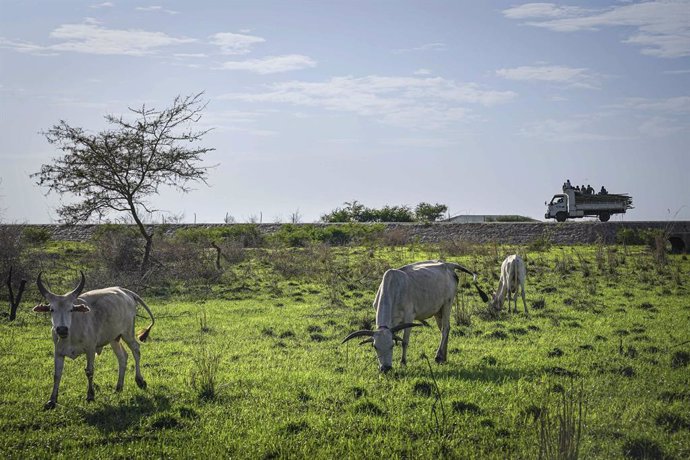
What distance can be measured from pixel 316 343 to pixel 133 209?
16674 millimetres

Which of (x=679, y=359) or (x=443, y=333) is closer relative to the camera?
(x=679, y=359)

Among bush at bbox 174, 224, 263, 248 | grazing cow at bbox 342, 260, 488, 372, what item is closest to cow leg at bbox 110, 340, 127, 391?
grazing cow at bbox 342, 260, 488, 372

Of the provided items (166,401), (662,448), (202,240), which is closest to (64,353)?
(166,401)

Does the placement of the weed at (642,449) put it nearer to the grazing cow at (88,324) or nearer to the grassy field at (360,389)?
the grassy field at (360,389)

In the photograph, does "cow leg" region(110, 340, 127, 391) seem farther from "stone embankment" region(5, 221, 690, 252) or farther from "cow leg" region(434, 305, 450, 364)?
"stone embankment" region(5, 221, 690, 252)

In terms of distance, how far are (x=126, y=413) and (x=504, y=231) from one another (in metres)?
38.4

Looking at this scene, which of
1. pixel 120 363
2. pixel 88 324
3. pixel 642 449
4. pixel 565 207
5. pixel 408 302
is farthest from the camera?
pixel 565 207

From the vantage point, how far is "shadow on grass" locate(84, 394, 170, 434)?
30.0 feet

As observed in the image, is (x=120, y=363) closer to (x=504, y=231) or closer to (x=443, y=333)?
(x=443, y=333)

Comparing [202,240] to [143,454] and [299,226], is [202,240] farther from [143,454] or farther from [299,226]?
[143,454]

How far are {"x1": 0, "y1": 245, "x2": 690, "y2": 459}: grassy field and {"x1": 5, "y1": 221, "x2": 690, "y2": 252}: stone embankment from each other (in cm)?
2361

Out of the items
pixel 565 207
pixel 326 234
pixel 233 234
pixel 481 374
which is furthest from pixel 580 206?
pixel 481 374

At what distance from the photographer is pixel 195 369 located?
1238 centimetres

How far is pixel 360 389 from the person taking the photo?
1068cm
